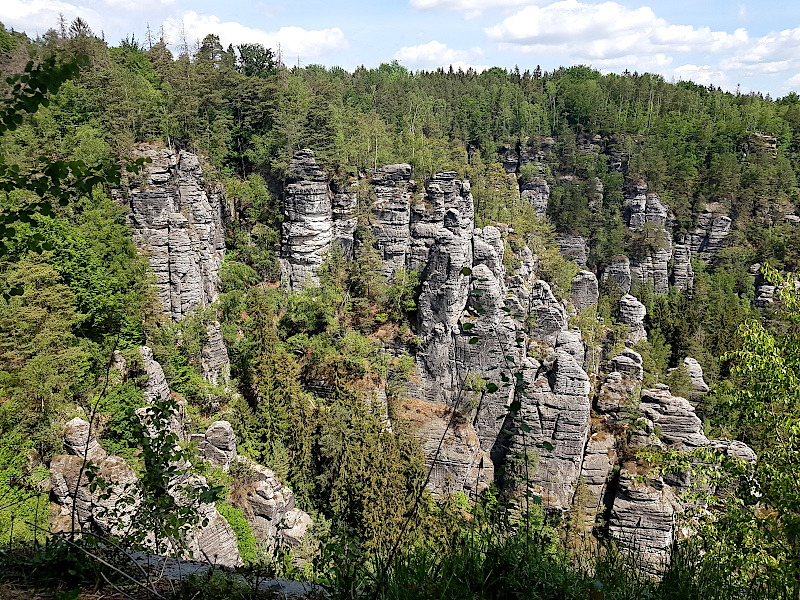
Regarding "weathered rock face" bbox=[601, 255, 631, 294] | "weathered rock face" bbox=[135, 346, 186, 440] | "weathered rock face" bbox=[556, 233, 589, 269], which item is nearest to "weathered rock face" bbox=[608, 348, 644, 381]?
"weathered rock face" bbox=[135, 346, 186, 440]

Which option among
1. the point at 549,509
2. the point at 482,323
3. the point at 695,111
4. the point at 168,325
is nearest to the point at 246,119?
the point at 168,325

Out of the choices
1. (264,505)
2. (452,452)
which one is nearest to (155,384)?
(264,505)

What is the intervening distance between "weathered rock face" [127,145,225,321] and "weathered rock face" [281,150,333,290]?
16.1ft

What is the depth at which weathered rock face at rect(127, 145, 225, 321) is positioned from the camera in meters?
24.6

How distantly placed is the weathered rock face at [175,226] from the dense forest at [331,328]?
836mm

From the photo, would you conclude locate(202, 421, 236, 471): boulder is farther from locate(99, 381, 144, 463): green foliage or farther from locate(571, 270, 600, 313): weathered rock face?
locate(571, 270, 600, 313): weathered rock face

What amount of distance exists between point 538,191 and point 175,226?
48.6 meters

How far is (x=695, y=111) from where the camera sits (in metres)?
78.2

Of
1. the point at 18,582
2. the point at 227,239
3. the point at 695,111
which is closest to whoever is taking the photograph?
the point at 18,582

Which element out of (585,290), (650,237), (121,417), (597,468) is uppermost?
(650,237)

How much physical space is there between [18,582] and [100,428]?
14001 mm

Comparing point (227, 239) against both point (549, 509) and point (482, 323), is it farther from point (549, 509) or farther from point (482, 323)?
point (549, 509)

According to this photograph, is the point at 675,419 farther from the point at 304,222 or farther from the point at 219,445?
the point at 304,222

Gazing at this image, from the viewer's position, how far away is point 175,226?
25.4 metres
